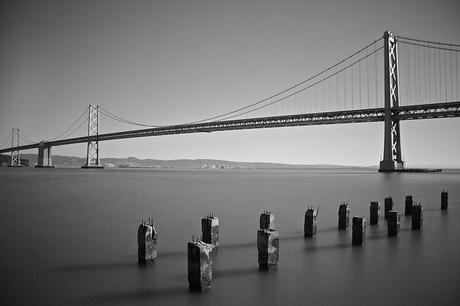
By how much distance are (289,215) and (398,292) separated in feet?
23.6

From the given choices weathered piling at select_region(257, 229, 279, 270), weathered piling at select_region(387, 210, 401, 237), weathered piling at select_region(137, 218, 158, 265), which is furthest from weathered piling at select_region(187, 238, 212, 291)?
weathered piling at select_region(387, 210, 401, 237)

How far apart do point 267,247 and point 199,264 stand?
4.14 ft

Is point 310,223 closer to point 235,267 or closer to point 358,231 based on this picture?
point 358,231

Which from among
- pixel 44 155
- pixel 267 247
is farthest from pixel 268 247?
pixel 44 155

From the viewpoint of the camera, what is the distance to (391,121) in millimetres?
42938

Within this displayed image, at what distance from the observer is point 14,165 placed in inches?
4035

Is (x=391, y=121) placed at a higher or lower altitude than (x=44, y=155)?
higher

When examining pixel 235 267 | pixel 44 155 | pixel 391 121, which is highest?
pixel 391 121

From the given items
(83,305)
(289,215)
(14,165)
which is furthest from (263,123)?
(14,165)

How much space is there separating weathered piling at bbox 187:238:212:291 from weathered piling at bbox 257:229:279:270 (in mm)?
1001

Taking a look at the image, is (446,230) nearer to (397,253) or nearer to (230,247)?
(397,253)

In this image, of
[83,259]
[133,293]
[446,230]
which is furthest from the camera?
[446,230]

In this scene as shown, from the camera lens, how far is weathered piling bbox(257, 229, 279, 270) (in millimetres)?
4761

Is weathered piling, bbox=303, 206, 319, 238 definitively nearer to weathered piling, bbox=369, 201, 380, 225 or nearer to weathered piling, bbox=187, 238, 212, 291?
weathered piling, bbox=369, 201, 380, 225
